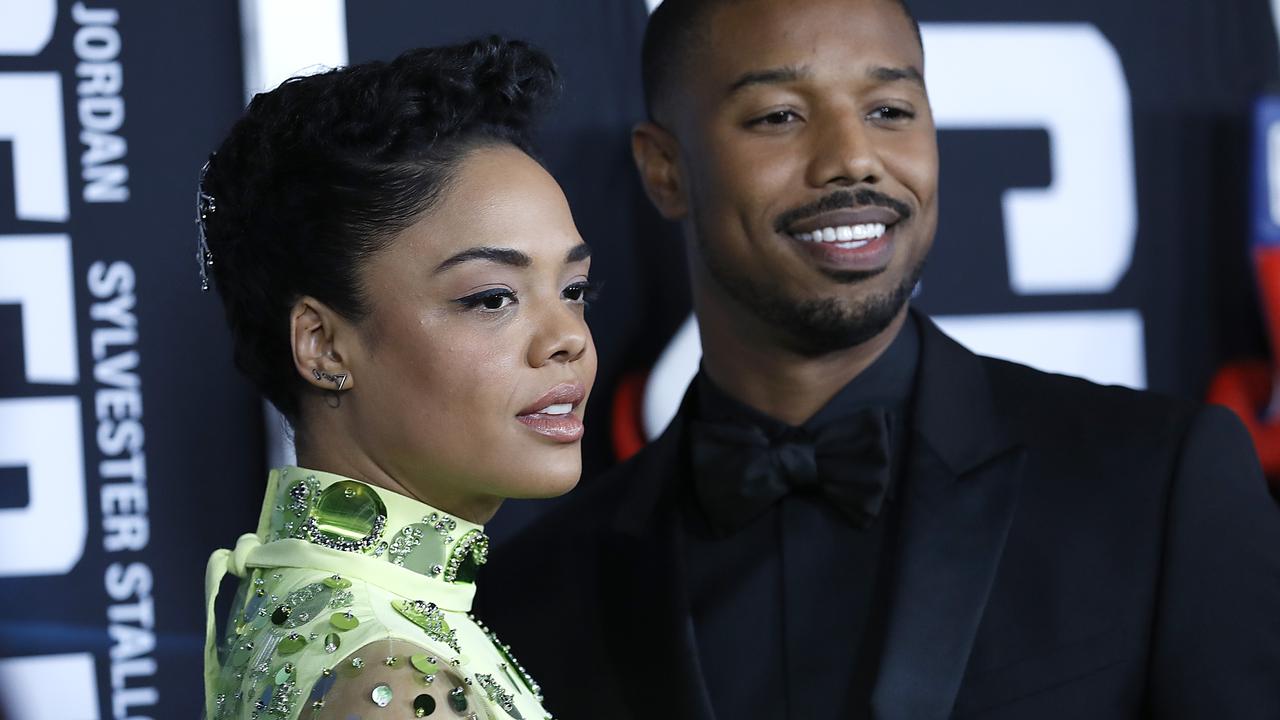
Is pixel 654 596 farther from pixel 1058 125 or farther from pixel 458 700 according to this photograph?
pixel 1058 125

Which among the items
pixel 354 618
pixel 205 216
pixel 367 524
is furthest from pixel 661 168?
pixel 354 618

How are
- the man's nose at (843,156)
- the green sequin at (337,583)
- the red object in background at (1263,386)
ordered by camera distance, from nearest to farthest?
the green sequin at (337,583), the man's nose at (843,156), the red object in background at (1263,386)

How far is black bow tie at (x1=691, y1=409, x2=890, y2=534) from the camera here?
214 centimetres

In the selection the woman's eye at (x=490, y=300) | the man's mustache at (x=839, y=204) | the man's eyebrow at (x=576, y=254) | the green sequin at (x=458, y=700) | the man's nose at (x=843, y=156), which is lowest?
the green sequin at (x=458, y=700)

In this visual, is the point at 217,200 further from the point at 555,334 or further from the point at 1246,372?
the point at 1246,372

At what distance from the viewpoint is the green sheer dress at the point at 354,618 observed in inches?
51.1

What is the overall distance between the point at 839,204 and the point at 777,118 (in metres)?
0.18

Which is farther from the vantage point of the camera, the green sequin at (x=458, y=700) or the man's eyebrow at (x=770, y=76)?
the man's eyebrow at (x=770, y=76)

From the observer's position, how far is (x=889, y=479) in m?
2.19

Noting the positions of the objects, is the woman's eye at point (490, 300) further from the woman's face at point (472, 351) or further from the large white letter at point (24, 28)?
the large white letter at point (24, 28)

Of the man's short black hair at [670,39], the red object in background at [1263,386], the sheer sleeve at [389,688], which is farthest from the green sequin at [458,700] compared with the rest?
the red object in background at [1263,386]

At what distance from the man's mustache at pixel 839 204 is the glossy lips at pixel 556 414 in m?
0.75

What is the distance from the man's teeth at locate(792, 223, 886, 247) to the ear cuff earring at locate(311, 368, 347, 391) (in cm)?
92

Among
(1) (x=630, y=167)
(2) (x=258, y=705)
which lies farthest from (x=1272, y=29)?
(2) (x=258, y=705)
